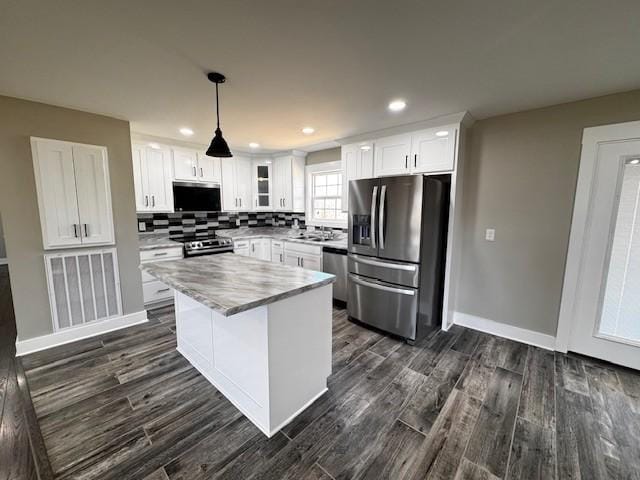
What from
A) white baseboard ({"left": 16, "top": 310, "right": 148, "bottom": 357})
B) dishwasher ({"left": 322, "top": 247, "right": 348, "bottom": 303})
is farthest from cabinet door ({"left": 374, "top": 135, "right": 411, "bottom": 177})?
white baseboard ({"left": 16, "top": 310, "right": 148, "bottom": 357})

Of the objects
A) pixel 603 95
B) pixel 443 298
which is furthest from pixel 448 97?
pixel 443 298

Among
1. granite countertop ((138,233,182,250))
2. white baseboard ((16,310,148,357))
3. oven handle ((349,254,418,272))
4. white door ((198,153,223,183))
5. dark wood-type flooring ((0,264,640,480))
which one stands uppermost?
white door ((198,153,223,183))

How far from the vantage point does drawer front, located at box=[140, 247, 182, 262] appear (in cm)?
→ 345

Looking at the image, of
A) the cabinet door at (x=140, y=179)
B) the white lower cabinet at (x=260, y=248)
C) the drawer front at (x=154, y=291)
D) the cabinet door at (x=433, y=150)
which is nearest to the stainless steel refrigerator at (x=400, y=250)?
the cabinet door at (x=433, y=150)

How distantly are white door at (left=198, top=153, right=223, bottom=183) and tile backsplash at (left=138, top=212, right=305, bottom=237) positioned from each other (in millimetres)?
660

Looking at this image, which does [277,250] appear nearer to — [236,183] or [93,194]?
[236,183]

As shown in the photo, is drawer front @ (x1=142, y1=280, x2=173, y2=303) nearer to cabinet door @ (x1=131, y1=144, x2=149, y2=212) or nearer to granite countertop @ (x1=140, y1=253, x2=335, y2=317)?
cabinet door @ (x1=131, y1=144, x2=149, y2=212)

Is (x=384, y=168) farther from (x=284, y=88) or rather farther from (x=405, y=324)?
(x=405, y=324)

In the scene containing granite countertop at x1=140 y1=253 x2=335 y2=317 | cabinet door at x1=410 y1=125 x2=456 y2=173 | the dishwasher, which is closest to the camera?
granite countertop at x1=140 y1=253 x2=335 y2=317

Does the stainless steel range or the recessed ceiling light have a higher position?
the recessed ceiling light

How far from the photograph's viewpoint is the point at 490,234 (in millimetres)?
2975

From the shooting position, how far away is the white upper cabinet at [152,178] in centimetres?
361

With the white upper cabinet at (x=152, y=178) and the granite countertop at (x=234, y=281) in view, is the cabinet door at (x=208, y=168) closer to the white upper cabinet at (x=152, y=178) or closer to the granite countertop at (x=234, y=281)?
the white upper cabinet at (x=152, y=178)

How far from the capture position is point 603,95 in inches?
89.9
